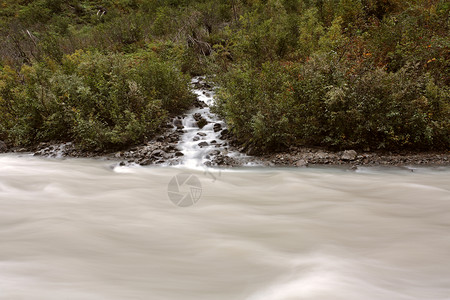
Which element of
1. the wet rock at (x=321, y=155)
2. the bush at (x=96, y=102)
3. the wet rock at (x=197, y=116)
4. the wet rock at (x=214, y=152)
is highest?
the bush at (x=96, y=102)

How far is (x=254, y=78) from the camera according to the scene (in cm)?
859

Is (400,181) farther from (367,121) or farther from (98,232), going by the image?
(98,232)

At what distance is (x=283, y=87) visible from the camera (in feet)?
25.8

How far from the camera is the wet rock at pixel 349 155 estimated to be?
22.1ft

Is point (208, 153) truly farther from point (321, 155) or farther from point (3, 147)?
point (3, 147)

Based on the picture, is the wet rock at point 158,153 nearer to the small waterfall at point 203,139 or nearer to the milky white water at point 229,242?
the small waterfall at point 203,139

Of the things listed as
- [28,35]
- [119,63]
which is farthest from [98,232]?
[28,35]

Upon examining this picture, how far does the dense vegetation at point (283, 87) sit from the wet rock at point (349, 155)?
0.98ft

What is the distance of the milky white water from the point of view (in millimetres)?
1931

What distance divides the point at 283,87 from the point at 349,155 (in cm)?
279

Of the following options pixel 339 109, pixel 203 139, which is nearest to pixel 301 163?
pixel 339 109

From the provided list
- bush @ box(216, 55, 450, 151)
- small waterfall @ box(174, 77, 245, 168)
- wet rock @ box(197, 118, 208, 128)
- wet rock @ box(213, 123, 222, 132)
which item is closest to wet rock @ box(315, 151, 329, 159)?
bush @ box(216, 55, 450, 151)

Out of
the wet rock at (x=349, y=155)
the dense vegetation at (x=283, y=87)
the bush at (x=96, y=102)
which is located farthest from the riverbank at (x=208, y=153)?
the bush at (x=96, y=102)

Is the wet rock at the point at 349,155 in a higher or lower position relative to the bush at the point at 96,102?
lower
